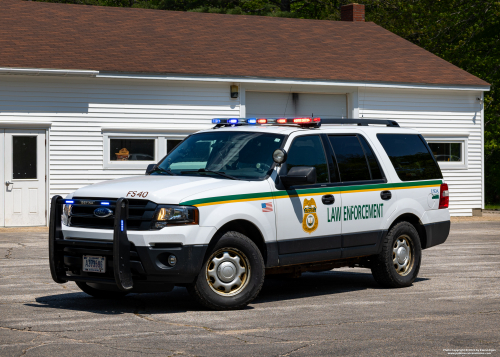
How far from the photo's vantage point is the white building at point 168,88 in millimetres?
17859

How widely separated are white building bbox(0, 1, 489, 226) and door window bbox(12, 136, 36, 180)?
0.02 metres

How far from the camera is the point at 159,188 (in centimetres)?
760

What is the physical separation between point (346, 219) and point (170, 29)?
1515cm

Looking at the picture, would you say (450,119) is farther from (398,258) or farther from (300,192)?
(300,192)

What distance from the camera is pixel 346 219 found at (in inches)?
350

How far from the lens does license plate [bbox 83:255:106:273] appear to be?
7.51m

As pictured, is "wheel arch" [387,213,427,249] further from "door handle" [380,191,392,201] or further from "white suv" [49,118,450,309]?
"door handle" [380,191,392,201]

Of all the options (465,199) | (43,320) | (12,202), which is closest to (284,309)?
(43,320)

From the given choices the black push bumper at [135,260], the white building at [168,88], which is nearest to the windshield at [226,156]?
the black push bumper at [135,260]

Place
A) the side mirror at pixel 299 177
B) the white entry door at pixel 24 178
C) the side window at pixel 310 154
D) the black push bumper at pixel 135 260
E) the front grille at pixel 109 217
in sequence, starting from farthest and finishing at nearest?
the white entry door at pixel 24 178, the side window at pixel 310 154, the side mirror at pixel 299 177, the front grille at pixel 109 217, the black push bumper at pixel 135 260

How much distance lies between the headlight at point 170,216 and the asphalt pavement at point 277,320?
93 centimetres

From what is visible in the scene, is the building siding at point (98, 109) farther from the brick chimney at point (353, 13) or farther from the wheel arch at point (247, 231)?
the wheel arch at point (247, 231)

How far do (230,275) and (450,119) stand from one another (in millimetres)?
15799

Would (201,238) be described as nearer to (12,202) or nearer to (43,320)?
(43,320)
